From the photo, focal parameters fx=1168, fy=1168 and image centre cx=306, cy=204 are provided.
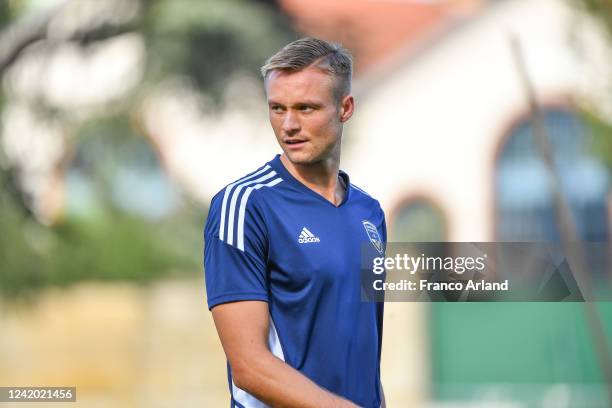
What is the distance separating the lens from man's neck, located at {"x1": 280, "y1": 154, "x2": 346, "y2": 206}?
3.17 metres

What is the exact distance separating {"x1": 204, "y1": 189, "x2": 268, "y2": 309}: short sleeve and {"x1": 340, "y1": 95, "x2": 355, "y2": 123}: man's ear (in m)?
0.40

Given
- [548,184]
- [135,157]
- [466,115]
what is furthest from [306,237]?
[466,115]

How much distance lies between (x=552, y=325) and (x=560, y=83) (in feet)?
22.7

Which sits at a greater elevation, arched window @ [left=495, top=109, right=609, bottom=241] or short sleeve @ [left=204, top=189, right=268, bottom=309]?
arched window @ [left=495, top=109, right=609, bottom=241]

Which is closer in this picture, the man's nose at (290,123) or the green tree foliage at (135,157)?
the man's nose at (290,123)

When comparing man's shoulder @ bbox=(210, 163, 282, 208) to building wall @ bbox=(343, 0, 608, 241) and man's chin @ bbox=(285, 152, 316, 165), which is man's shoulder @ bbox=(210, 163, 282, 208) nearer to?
man's chin @ bbox=(285, 152, 316, 165)

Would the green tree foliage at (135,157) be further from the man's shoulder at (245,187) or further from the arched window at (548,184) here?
the man's shoulder at (245,187)

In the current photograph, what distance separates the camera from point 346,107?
3.23 m

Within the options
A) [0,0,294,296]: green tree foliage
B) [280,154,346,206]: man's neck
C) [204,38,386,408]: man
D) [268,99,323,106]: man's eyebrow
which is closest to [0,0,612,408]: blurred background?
[0,0,294,296]: green tree foliage

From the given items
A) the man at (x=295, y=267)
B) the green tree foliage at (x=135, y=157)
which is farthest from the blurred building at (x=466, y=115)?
the man at (x=295, y=267)

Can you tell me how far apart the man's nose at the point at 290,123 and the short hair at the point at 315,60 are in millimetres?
116

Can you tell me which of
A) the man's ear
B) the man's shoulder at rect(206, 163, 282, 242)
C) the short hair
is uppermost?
the short hair

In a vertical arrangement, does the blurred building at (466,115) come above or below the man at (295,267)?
above

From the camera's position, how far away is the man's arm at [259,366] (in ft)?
9.37
